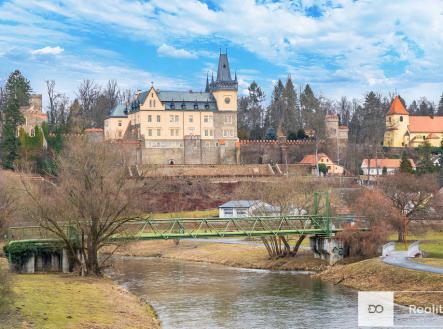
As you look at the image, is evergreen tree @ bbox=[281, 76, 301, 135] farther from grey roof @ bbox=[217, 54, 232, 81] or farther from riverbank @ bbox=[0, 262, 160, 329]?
riverbank @ bbox=[0, 262, 160, 329]

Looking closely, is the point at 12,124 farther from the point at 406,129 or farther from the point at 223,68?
the point at 406,129

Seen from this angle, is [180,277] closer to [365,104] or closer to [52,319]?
[52,319]

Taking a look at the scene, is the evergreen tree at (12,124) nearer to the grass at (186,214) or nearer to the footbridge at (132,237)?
the grass at (186,214)

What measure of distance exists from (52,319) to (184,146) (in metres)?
81.3

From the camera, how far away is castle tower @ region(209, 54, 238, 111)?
112 meters

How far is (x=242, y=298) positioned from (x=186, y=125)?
71.7 metres

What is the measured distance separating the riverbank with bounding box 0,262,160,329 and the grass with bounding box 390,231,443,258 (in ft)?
72.4

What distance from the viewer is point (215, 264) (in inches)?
2293

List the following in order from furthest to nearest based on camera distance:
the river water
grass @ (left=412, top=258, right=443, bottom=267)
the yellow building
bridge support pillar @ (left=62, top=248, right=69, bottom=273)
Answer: the yellow building
bridge support pillar @ (left=62, top=248, right=69, bottom=273)
grass @ (left=412, top=258, right=443, bottom=267)
the river water

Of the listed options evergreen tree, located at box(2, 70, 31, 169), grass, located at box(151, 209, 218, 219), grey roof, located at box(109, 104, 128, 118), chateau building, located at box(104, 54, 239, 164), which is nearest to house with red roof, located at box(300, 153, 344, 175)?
chateau building, located at box(104, 54, 239, 164)

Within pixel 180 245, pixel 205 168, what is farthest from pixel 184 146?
pixel 180 245

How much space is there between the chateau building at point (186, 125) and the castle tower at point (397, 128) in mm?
33627

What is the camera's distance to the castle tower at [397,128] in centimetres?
13038

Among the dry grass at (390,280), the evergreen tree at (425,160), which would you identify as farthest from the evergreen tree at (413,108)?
the dry grass at (390,280)
